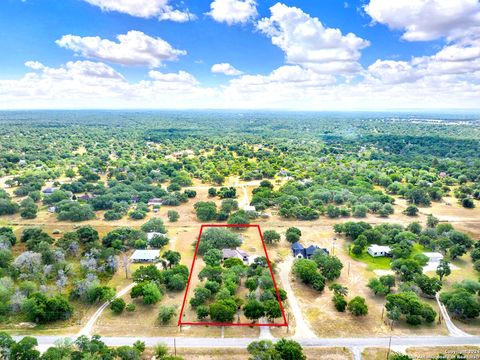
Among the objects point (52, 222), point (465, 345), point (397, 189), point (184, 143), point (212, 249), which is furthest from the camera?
point (184, 143)

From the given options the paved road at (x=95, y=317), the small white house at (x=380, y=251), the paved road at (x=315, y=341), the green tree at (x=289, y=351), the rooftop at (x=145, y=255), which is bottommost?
the paved road at (x=315, y=341)

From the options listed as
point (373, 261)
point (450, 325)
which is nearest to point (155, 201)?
point (373, 261)

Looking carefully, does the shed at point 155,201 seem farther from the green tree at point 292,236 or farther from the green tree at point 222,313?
the green tree at point 222,313

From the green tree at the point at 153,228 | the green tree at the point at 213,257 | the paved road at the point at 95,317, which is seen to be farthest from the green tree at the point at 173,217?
the paved road at the point at 95,317

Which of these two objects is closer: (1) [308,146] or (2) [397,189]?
(2) [397,189]

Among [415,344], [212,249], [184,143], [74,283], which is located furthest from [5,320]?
[184,143]

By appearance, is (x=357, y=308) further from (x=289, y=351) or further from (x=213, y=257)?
(x=213, y=257)

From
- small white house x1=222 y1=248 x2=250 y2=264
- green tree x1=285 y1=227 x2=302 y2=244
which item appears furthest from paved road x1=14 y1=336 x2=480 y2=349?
green tree x1=285 y1=227 x2=302 y2=244

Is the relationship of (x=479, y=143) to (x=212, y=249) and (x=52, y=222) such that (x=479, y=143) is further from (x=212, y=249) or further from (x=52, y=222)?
(x=52, y=222)

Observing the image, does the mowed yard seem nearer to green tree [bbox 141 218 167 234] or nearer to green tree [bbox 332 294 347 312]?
green tree [bbox 332 294 347 312]
